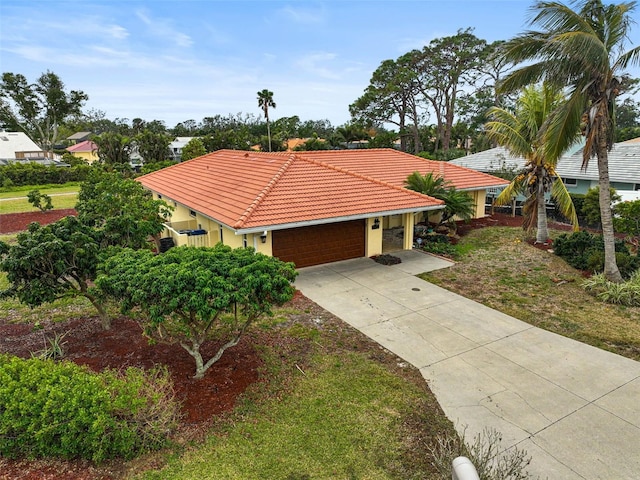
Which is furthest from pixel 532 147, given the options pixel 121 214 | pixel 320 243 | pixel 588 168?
pixel 121 214

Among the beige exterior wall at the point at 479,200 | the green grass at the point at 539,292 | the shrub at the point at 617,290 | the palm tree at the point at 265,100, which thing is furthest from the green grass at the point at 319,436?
the palm tree at the point at 265,100

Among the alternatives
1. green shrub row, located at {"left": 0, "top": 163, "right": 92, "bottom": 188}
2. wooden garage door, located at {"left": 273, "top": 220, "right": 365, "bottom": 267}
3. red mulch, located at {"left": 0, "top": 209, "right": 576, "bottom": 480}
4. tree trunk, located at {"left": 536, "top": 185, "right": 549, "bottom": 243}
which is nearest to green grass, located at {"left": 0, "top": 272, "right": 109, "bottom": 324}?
red mulch, located at {"left": 0, "top": 209, "right": 576, "bottom": 480}

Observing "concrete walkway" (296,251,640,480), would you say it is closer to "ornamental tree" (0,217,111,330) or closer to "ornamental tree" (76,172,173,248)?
"ornamental tree" (76,172,173,248)

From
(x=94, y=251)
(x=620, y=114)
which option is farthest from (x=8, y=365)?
(x=620, y=114)

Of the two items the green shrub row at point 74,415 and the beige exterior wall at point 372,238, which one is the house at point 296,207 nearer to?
the beige exterior wall at point 372,238

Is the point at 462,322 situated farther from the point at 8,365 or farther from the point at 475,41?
the point at 475,41

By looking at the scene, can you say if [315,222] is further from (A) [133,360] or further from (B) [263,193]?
(A) [133,360]
